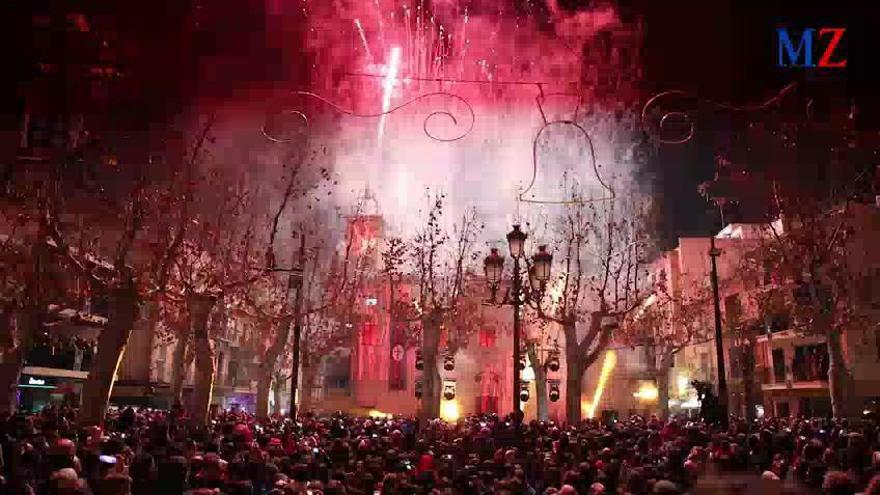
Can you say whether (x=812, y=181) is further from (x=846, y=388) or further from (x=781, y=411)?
(x=781, y=411)

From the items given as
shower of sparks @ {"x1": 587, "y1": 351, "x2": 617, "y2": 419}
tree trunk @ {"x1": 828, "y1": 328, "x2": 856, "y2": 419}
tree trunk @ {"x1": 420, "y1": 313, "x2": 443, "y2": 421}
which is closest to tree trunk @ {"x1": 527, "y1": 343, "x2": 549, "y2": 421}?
tree trunk @ {"x1": 420, "y1": 313, "x2": 443, "y2": 421}

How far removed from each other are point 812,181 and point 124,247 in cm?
2316

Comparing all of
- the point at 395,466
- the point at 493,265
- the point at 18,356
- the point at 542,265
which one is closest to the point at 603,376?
the point at 18,356

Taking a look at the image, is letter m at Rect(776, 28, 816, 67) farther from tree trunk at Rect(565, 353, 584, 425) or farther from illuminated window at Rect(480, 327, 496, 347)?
illuminated window at Rect(480, 327, 496, 347)

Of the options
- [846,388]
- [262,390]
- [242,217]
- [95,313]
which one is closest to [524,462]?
[846,388]

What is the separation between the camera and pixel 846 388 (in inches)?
979

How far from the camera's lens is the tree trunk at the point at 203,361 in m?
22.3

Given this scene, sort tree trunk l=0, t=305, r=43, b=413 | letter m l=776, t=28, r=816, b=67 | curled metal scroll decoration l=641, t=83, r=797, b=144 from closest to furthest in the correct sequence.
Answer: letter m l=776, t=28, r=816, b=67 < curled metal scroll decoration l=641, t=83, r=797, b=144 < tree trunk l=0, t=305, r=43, b=413

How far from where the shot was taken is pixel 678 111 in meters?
14.3

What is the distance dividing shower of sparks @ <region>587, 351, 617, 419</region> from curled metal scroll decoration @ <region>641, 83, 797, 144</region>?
170 ft

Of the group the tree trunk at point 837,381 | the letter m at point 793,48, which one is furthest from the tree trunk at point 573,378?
the letter m at point 793,48

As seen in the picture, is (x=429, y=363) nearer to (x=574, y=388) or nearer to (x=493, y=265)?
(x=574, y=388)

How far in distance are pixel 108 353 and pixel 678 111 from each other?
14.4 meters

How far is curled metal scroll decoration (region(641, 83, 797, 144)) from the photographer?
13244 millimetres
